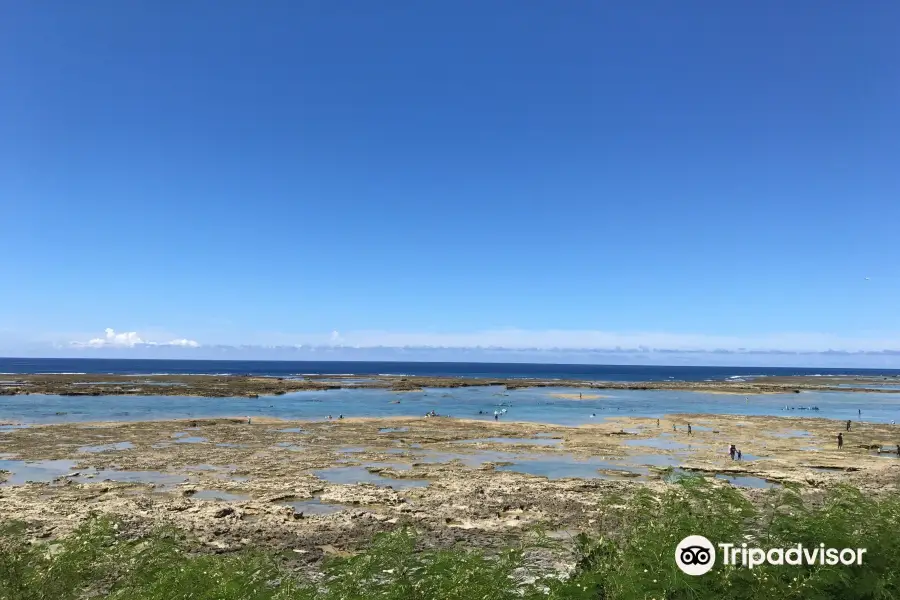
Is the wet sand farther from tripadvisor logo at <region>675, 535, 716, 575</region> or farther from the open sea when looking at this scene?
the open sea

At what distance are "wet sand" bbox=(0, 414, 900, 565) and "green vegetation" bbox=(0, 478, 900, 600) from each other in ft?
6.01

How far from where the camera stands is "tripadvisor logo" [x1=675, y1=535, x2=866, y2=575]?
250 inches

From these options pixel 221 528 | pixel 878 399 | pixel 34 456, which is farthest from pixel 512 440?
pixel 878 399

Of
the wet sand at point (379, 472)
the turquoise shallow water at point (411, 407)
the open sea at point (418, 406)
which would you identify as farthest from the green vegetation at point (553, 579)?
the turquoise shallow water at point (411, 407)

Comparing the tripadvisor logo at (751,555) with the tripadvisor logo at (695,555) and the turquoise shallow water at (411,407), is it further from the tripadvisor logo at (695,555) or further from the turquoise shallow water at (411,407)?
the turquoise shallow water at (411,407)

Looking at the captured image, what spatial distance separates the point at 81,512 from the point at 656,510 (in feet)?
76.6

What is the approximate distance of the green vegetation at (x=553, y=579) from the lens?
596 centimetres

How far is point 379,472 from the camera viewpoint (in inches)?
1233

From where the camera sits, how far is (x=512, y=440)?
45.0m

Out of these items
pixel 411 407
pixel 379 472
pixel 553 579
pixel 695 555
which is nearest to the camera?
pixel 695 555

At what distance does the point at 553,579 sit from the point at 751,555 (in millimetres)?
2403

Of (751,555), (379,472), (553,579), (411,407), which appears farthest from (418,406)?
(751,555)

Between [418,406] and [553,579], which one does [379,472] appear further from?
[418,406]

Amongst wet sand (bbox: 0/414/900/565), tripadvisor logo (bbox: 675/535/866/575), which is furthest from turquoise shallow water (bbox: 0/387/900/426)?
tripadvisor logo (bbox: 675/535/866/575)
